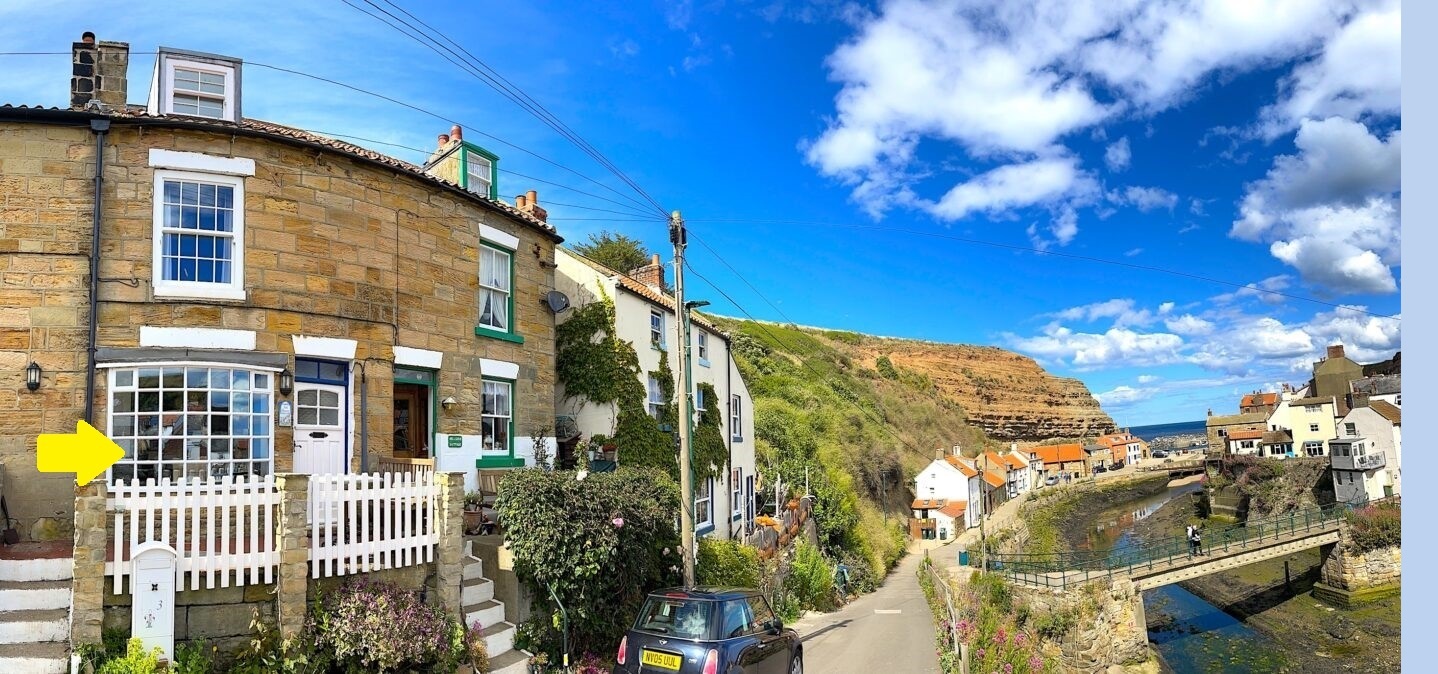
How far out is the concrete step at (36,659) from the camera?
7.45 metres

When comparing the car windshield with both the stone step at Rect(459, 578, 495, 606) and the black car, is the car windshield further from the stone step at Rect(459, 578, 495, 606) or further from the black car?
the stone step at Rect(459, 578, 495, 606)

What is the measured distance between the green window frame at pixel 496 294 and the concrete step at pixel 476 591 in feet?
16.8

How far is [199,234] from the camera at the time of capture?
1137cm

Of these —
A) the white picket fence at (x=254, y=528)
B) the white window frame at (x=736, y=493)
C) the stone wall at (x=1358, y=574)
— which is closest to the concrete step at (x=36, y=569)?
the white picket fence at (x=254, y=528)

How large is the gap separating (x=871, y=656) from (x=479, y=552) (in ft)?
28.5

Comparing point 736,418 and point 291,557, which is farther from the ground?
point 736,418

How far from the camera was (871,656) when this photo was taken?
637 inches

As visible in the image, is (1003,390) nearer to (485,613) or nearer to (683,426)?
(683,426)

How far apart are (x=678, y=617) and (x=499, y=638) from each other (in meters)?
2.88

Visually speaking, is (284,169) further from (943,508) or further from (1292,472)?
(1292,472)

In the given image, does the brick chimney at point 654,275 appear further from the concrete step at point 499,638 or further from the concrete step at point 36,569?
the concrete step at point 36,569

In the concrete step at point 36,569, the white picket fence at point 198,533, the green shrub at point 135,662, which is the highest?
the white picket fence at point 198,533

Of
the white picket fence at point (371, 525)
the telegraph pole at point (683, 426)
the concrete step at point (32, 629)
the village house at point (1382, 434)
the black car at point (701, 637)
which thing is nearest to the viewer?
the concrete step at point (32, 629)

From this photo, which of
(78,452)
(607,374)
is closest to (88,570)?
(78,452)
